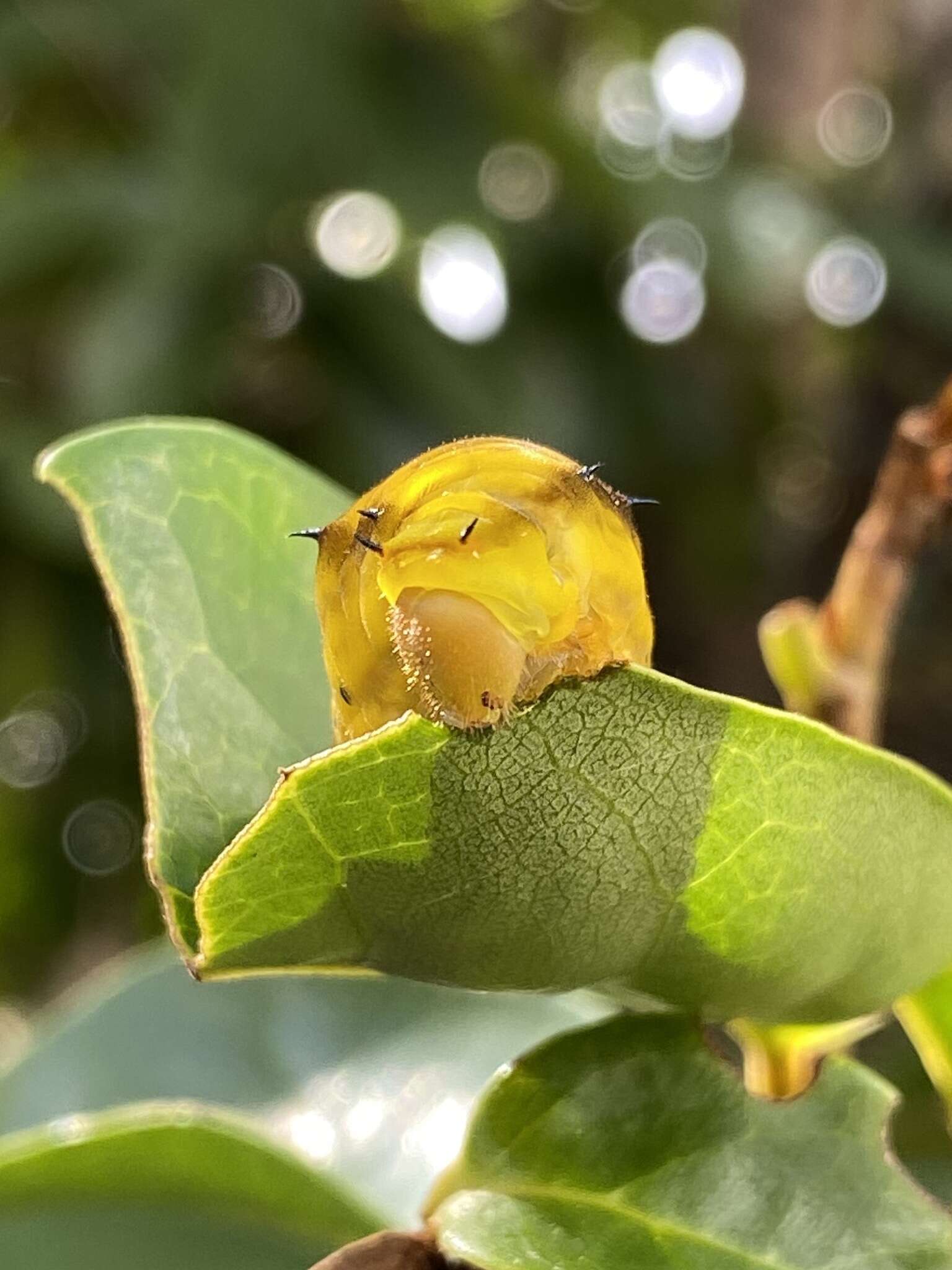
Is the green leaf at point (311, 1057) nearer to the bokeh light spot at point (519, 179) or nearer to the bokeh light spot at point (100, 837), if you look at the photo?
the bokeh light spot at point (100, 837)

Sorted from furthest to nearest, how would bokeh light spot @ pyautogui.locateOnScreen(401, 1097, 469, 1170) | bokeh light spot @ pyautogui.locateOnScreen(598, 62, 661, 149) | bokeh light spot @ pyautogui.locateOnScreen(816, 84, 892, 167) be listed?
bokeh light spot @ pyautogui.locateOnScreen(816, 84, 892, 167) → bokeh light spot @ pyautogui.locateOnScreen(598, 62, 661, 149) → bokeh light spot @ pyautogui.locateOnScreen(401, 1097, 469, 1170)

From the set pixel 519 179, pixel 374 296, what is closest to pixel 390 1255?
pixel 374 296

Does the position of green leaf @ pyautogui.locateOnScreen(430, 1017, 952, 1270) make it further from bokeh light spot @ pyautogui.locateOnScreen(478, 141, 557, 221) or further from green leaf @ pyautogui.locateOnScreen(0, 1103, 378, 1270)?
bokeh light spot @ pyautogui.locateOnScreen(478, 141, 557, 221)

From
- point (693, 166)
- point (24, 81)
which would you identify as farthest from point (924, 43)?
point (24, 81)

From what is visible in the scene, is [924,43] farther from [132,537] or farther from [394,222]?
[132,537]

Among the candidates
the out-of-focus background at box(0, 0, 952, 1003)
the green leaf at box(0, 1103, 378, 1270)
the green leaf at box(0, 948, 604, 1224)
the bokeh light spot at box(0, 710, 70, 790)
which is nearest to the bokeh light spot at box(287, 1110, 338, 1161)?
the green leaf at box(0, 948, 604, 1224)

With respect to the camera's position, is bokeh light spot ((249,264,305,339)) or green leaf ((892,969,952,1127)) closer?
green leaf ((892,969,952,1127))

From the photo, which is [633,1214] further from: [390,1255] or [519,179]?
[519,179]
